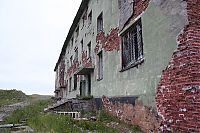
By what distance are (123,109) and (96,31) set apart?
6476 millimetres

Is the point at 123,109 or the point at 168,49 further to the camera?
the point at 123,109

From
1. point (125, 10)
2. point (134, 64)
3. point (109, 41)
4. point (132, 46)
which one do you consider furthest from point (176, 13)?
point (109, 41)

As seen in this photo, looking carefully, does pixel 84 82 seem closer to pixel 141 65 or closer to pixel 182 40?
pixel 141 65

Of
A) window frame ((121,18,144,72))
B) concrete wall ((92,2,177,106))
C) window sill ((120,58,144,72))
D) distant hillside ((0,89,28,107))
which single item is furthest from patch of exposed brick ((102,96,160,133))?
distant hillside ((0,89,28,107))

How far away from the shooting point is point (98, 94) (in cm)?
1205

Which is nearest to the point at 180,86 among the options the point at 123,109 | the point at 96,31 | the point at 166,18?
the point at 166,18

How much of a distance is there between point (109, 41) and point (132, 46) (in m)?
2.39

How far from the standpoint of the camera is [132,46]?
8.31 metres

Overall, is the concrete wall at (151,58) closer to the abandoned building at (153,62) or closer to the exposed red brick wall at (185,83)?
the abandoned building at (153,62)

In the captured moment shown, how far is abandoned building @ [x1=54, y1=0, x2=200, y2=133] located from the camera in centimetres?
491

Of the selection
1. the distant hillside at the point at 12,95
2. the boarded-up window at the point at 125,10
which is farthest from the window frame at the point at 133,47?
the distant hillside at the point at 12,95

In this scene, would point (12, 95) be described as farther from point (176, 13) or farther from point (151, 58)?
point (176, 13)

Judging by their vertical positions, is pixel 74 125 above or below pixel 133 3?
below

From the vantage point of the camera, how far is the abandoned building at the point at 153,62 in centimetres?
491
